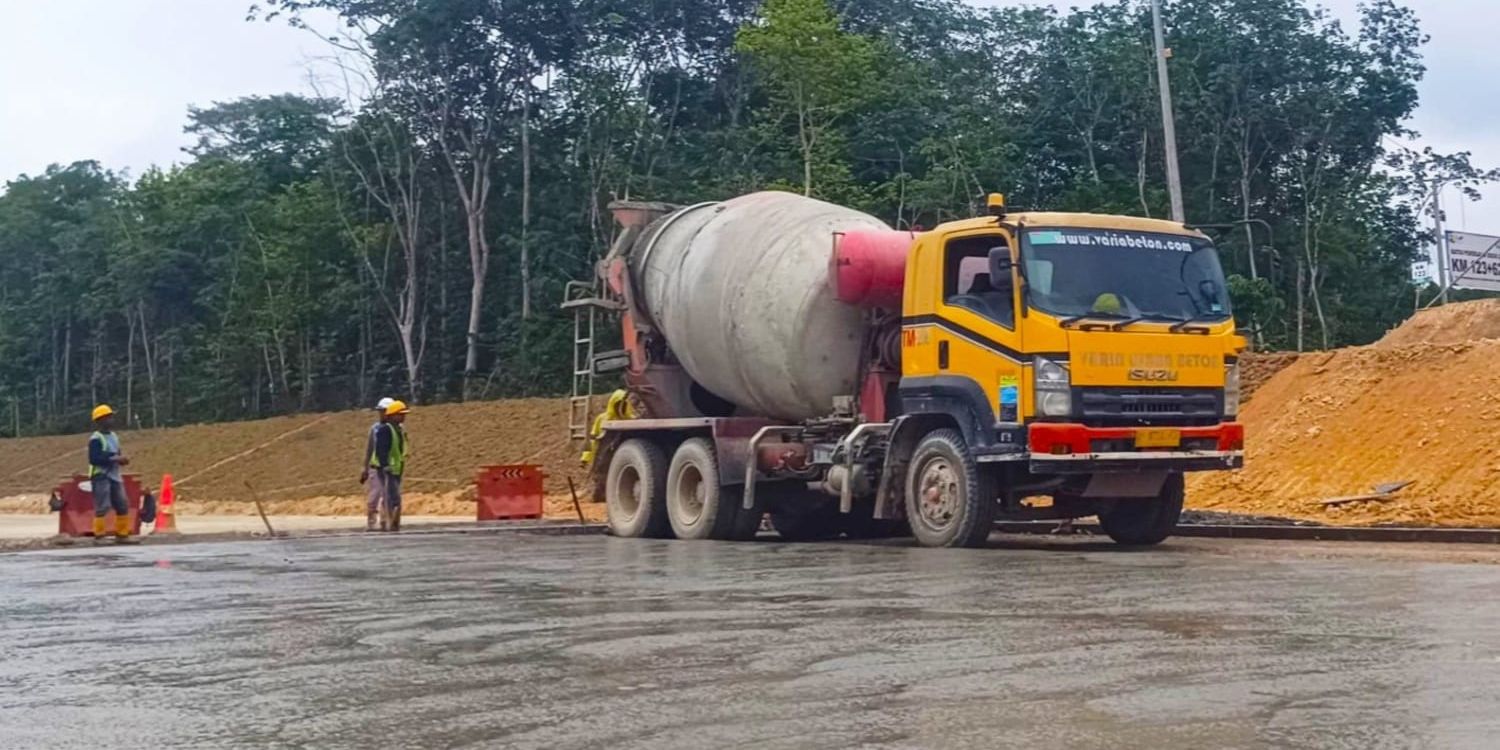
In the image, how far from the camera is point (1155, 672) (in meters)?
7.36

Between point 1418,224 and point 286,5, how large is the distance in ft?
101

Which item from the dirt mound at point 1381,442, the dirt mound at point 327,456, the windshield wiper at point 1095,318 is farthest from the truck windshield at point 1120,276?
the dirt mound at point 327,456

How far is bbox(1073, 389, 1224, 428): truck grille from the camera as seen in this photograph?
567 inches

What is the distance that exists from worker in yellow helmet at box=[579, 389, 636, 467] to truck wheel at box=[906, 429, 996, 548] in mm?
5096

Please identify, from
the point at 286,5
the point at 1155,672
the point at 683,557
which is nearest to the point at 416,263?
the point at 286,5

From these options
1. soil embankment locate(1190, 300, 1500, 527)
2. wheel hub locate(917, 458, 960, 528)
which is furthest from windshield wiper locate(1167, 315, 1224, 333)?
soil embankment locate(1190, 300, 1500, 527)

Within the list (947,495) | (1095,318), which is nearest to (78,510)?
(947,495)

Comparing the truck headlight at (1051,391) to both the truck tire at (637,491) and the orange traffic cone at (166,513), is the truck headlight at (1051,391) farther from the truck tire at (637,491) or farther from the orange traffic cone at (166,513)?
the orange traffic cone at (166,513)

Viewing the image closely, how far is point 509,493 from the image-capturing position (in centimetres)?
2517

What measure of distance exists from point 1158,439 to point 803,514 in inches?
214

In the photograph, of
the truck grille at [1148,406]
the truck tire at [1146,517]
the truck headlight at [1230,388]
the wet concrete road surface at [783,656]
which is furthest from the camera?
the truck tire at [1146,517]

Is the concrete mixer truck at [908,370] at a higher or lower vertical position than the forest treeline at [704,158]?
lower

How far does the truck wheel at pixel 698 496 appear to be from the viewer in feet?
60.3

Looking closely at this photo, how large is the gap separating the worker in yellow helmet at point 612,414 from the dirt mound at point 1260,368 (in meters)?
10.3
